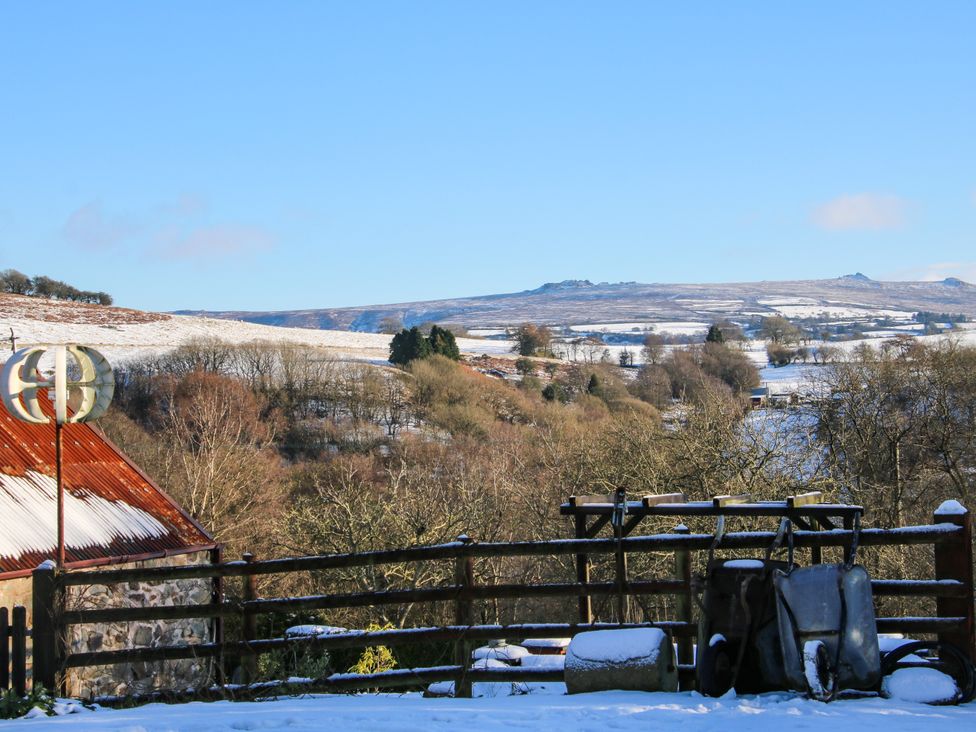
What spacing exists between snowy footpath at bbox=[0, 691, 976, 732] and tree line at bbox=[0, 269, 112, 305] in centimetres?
10246

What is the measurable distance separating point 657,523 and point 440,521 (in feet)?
15.8

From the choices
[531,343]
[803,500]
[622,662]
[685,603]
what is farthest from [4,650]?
[531,343]

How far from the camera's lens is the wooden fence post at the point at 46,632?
7402mm

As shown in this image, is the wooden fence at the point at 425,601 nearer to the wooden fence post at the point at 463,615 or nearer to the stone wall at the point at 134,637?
the wooden fence post at the point at 463,615

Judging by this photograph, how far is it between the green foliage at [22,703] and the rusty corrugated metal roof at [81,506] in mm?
4593

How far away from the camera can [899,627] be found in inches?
256

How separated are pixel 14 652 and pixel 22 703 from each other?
0.49 meters

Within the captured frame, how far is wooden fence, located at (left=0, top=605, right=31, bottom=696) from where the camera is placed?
7.32 meters

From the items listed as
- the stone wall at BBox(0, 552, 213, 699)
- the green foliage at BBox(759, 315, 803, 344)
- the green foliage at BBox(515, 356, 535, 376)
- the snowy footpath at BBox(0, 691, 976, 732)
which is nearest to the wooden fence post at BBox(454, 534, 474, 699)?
the snowy footpath at BBox(0, 691, 976, 732)

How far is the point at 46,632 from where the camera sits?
7449mm

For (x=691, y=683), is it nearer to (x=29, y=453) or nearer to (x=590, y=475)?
(x=29, y=453)

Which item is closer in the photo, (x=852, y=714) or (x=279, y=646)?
(x=852, y=714)

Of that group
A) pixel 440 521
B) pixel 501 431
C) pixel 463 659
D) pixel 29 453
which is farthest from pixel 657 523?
pixel 501 431

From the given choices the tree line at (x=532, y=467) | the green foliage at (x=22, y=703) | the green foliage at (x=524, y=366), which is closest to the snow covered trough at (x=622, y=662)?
the tree line at (x=532, y=467)
